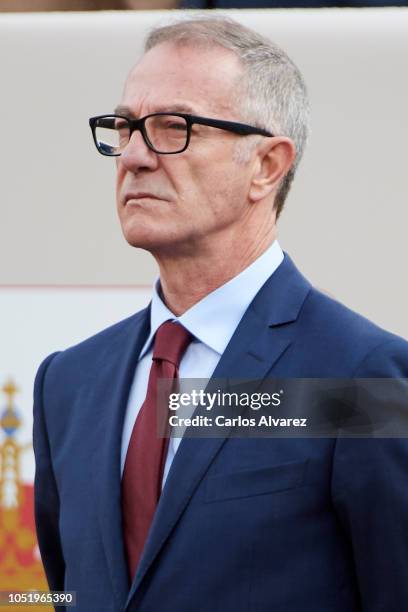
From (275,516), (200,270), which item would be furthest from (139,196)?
(275,516)

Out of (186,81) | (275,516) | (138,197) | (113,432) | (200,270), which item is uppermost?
(186,81)

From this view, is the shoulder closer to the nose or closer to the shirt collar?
the shirt collar

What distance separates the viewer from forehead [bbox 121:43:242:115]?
147cm

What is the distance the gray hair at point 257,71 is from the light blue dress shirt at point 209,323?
6.0 inches

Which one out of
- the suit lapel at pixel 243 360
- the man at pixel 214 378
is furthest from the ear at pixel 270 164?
the suit lapel at pixel 243 360

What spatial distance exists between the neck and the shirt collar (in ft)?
0.03

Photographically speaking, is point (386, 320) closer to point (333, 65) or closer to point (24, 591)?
point (333, 65)

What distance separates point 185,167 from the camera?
57.4 inches

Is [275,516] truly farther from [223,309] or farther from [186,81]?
[186,81]

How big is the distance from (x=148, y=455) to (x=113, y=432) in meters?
0.07

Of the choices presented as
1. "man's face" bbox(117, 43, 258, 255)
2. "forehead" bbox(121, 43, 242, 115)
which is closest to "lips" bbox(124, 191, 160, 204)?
"man's face" bbox(117, 43, 258, 255)

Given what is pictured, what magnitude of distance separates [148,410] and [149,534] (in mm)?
177

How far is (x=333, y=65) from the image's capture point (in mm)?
1730

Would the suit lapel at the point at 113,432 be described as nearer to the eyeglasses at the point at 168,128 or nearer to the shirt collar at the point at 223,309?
the shirt collar at the point at 223,309
